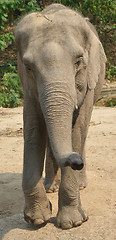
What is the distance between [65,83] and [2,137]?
5.02m

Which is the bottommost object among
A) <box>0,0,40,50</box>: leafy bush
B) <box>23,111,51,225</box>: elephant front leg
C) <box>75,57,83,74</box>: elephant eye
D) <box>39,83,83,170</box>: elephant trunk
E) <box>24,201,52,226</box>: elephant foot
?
<box>0,0,40,50</box>: leafy bush

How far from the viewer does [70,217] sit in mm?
3779

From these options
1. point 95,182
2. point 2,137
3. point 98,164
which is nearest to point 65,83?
point 95,182

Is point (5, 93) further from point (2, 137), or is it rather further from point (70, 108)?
point (70, 108)

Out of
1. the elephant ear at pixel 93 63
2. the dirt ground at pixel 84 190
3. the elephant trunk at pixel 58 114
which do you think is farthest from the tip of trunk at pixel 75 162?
the elephant ear at pixel 93 63

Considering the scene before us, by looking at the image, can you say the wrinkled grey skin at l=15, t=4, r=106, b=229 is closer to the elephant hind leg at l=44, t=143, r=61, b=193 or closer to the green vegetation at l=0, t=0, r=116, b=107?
the elephant hind leg at l=44, t=143, r=61, b=193

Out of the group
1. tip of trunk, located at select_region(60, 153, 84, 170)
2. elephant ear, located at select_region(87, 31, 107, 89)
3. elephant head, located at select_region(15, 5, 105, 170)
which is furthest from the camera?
elephant ear, located at select_region(87, 31, 107, 89)

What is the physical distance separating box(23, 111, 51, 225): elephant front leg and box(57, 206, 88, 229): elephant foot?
0.48 ft

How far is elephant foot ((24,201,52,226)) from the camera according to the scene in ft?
12.4

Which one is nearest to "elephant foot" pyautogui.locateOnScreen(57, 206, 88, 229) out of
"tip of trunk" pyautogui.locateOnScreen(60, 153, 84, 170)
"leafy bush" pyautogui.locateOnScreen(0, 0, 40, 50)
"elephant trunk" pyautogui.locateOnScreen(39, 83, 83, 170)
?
"elephant trunk" pyautogui.locateOnScreen(39, 83, 83, 170)

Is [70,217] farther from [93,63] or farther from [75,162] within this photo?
[93,63]

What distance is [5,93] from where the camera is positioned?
11688 mm

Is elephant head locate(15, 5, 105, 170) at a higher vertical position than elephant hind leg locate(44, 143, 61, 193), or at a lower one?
higher

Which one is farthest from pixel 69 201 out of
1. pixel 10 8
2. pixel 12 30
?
pixel 12 30
